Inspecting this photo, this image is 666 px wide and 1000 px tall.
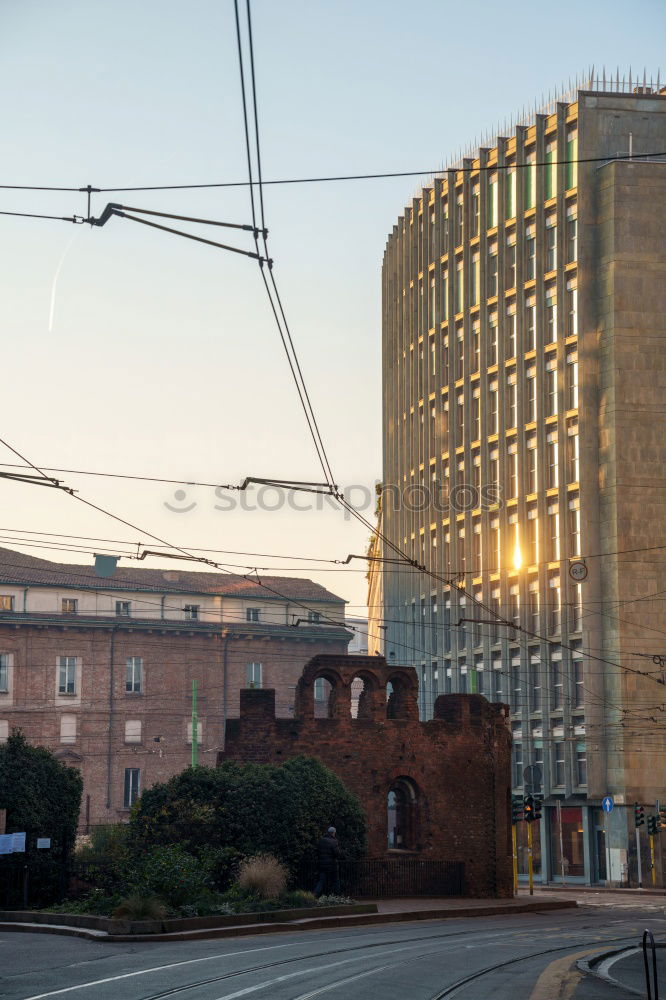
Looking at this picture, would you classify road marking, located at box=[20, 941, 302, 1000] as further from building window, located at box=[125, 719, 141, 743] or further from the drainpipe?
building window, located at box=[125, 719, 141, 743]

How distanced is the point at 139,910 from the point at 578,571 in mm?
42834

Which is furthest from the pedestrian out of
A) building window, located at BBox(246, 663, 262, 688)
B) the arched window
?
building window, located at BBox(246, 663, 262, 688)

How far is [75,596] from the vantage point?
267 ft

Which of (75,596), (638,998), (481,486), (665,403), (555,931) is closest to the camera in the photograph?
(638,998)

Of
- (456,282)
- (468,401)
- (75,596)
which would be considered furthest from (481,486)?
(75,596)

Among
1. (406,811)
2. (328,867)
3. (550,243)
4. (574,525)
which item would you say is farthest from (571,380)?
(328,867)

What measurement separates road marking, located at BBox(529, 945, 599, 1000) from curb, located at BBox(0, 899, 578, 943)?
6349 mm

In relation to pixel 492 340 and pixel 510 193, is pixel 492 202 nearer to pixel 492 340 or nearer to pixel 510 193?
pixel 510 193

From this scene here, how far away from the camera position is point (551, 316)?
6781cm

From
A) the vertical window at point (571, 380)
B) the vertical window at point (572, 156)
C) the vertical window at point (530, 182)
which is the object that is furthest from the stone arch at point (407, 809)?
the vertical window at point (530, 182)

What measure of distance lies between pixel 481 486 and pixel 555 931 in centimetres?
4612

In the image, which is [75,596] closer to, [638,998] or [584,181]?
[584,181]

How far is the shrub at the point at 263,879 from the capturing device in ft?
93.5

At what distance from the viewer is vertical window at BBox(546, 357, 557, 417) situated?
2630 inches
